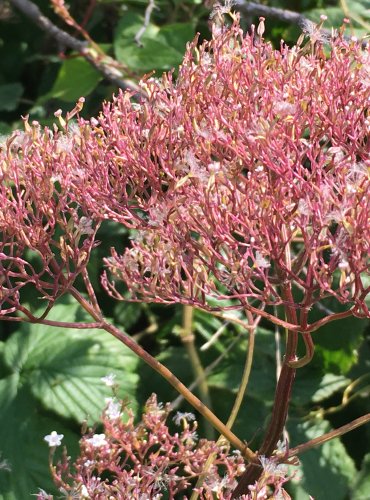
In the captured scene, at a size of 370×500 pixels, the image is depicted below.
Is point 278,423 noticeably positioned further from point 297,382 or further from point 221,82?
point 297,382

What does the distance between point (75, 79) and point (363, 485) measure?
93 cm

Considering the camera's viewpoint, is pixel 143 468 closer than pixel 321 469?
Yes

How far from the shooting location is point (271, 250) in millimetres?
761

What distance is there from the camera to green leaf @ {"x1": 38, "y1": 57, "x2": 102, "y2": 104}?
5.37 ft

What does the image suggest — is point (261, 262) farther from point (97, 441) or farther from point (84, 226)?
point (97, 441)

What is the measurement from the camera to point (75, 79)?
165cm

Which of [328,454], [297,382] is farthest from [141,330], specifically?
[328,454]

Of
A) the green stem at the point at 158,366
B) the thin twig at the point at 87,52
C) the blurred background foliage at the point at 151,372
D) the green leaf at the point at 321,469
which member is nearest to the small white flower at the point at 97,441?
the green stem at the point at 158,366

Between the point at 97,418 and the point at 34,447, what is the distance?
0.45ft

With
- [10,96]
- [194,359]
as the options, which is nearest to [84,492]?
[194,359]

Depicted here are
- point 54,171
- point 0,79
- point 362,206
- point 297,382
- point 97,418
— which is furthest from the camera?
point 0,79

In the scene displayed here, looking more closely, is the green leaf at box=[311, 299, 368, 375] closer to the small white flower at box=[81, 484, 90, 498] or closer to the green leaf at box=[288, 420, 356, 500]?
the green leaf at box=[288, 420, 356, 500]

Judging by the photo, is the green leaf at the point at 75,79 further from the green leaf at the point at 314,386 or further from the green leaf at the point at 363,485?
the green leaf at the point at 363,485

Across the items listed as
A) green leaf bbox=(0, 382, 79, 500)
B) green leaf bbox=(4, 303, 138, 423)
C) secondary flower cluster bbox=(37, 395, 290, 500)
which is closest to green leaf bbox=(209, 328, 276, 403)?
green leaf bbox=(4, 303, 138, 423)
